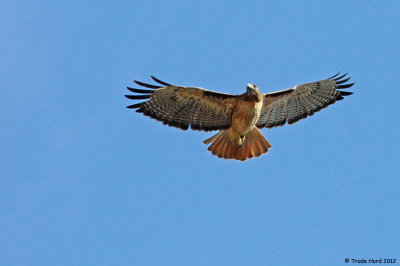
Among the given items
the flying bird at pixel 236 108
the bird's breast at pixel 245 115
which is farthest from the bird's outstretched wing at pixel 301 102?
the bird's breast at pixel 245 115

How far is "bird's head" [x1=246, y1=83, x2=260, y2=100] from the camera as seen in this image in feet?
42.8

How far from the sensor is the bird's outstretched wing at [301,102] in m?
14.1

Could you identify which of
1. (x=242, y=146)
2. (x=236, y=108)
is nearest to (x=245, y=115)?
(x=236, y=108)

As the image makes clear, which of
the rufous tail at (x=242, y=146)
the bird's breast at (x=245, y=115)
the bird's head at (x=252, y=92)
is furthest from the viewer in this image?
the rufous tail at (x=242, y=146)

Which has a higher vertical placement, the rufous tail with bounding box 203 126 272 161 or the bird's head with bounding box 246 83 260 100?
the bird's head with bounding box 246 83 260 100

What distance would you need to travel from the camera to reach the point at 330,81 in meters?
14.2

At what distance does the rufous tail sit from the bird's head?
3.78ft

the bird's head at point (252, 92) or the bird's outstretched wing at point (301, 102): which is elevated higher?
the bird's outstretched wing at point (301, 102)

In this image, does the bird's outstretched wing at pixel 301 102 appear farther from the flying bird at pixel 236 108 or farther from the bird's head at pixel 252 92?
the bird's head at pixel 252 92

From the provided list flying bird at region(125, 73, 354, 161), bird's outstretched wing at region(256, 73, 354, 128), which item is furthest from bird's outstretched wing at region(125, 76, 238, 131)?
bird's outstretched wing at region(256, 73, 354, 128)

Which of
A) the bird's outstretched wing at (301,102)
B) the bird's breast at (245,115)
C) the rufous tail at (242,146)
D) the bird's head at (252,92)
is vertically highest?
the bird's outstretched wing at (301,102)

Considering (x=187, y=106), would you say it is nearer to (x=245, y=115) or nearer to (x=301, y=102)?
(x=245, y=115)

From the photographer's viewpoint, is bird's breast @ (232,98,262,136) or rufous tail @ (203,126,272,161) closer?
bird's breast @ (232,98,262,136)

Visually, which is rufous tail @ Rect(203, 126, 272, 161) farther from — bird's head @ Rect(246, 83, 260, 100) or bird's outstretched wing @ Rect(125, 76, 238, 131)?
bird's head @ Rect(246, 83, 260, 100)
